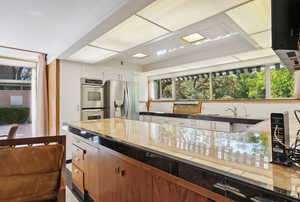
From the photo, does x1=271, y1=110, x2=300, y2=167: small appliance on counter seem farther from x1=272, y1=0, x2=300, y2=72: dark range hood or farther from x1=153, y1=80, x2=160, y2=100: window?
x1=153, y1=80, x2=160, y2=100: window

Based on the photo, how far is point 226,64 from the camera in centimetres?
391

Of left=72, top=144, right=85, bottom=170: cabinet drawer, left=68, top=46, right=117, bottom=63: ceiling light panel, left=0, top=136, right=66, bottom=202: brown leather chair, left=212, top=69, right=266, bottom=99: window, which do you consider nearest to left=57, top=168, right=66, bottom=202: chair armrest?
left=0, top=136, right=66, bottom=202: brown leather chair

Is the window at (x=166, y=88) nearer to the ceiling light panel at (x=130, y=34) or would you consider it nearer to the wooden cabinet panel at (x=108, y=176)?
the ceiling light panel at (x=130, y=34)

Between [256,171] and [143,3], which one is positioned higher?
[143,3]

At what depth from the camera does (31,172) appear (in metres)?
1.31

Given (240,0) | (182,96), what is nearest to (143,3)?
(240,0)

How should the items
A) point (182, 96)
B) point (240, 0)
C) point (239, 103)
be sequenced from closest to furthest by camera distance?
point (240, 0), point (239, 103), point (182, 96)

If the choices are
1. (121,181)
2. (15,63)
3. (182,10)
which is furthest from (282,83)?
(15,63)

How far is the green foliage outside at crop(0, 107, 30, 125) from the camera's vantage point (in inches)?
140

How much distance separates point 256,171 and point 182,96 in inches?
169

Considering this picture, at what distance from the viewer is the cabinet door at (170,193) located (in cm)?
86

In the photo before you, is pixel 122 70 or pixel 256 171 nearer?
pixel 256 171

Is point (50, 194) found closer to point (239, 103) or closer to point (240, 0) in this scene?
point (240, 0)

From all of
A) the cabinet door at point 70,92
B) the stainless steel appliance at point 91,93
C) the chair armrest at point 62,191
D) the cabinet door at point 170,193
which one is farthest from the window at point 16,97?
the cabinet door at point 170,193
